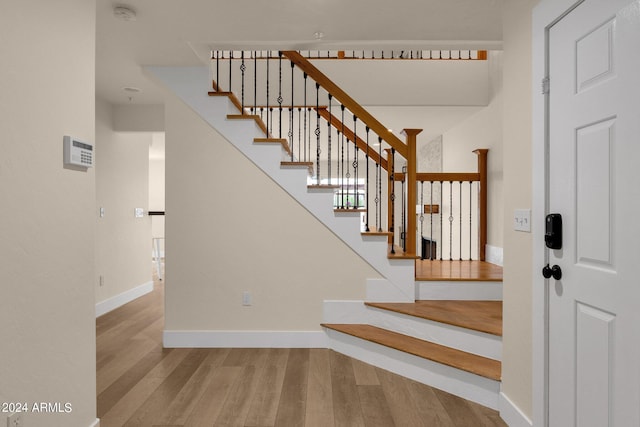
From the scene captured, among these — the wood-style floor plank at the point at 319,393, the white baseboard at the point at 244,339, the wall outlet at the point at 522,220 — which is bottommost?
the wood-style floor plank at the point at 319,393

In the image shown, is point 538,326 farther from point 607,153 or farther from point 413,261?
point 413,261

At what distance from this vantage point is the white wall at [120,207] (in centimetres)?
478

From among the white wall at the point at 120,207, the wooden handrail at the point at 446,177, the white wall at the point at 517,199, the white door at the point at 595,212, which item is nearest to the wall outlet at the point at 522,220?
the white wall at the point at 517,199

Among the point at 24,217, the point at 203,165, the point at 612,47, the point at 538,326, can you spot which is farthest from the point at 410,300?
the point at 24,217

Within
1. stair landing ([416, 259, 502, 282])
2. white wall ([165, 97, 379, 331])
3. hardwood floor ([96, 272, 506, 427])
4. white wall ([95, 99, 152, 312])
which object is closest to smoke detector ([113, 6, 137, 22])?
white wall ([165, 97, 379, 331])

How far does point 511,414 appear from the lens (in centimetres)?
227

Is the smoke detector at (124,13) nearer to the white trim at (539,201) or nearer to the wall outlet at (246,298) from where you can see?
the wall outlet at (246,298)

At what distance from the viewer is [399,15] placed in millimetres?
2732

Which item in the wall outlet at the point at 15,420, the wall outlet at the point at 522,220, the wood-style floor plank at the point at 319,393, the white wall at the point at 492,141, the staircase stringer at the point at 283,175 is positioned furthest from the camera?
the white wall at the point at 492,141

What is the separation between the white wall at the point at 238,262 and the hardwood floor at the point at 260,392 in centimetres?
32

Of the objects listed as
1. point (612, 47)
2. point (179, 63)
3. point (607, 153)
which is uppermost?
point (179, 63)

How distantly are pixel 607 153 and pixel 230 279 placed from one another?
3.04 m

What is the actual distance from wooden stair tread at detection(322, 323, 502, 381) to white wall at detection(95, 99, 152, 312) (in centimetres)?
310

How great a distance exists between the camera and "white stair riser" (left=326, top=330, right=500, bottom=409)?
256cm
